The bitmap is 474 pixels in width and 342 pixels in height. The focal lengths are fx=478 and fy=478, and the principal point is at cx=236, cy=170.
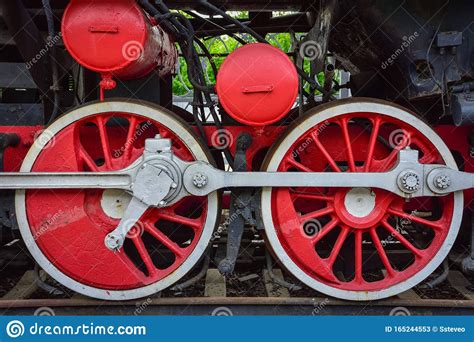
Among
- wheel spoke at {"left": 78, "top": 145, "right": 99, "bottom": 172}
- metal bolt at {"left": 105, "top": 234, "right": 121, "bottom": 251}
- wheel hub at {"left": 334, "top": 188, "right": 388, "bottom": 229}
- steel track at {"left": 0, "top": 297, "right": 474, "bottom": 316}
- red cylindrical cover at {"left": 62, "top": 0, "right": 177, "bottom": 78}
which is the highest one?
red cylindrical cover at {"left": 62, "top": 0, "right": 177, "bottom": 78}

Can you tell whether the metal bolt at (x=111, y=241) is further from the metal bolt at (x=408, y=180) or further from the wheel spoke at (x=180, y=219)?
the metal bolt at (x=408, y=180)

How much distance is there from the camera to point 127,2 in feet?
6.33

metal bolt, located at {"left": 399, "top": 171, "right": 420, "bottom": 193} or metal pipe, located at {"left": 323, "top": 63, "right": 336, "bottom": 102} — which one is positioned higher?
metal pipe, located at {"left": 323, "top": 63, "right": 336, "bottom": 102}

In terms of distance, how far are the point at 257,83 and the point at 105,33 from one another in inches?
25.2

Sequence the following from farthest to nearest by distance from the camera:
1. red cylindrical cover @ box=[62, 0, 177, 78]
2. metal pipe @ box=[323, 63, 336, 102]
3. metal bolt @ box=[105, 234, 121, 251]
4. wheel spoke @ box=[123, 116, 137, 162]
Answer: metal pipe @ box=[323, 63, 336, 102] < wheel spoke @ box=[123, 116, 137, 162] < metal bolt @ box=[105, 234, 121, 251] < red cylindrical cover @ box=[62, 0, 177, 78]

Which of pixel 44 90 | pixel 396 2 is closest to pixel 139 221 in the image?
pixel 44 90

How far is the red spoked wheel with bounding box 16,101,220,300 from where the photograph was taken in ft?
6.82

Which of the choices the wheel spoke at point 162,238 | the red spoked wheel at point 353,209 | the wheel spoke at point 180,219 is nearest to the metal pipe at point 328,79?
the red spoked wheel at point 353,209

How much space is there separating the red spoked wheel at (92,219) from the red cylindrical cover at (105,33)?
209 millimetres

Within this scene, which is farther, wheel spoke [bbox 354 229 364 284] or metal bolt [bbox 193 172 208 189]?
wheel spoke [bbox 354 229 364 284]

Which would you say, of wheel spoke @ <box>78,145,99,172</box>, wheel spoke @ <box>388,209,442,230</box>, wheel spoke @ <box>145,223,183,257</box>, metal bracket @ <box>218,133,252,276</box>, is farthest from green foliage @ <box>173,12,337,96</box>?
wheel spoke @ <box>388,209,442,230</box>

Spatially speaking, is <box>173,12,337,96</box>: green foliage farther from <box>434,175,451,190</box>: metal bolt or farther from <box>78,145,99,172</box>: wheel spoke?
<box>434,175,451,190</box>: metal bolt

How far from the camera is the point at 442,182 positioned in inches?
80.9

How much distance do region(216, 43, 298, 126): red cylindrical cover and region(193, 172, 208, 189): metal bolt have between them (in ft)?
0.99
